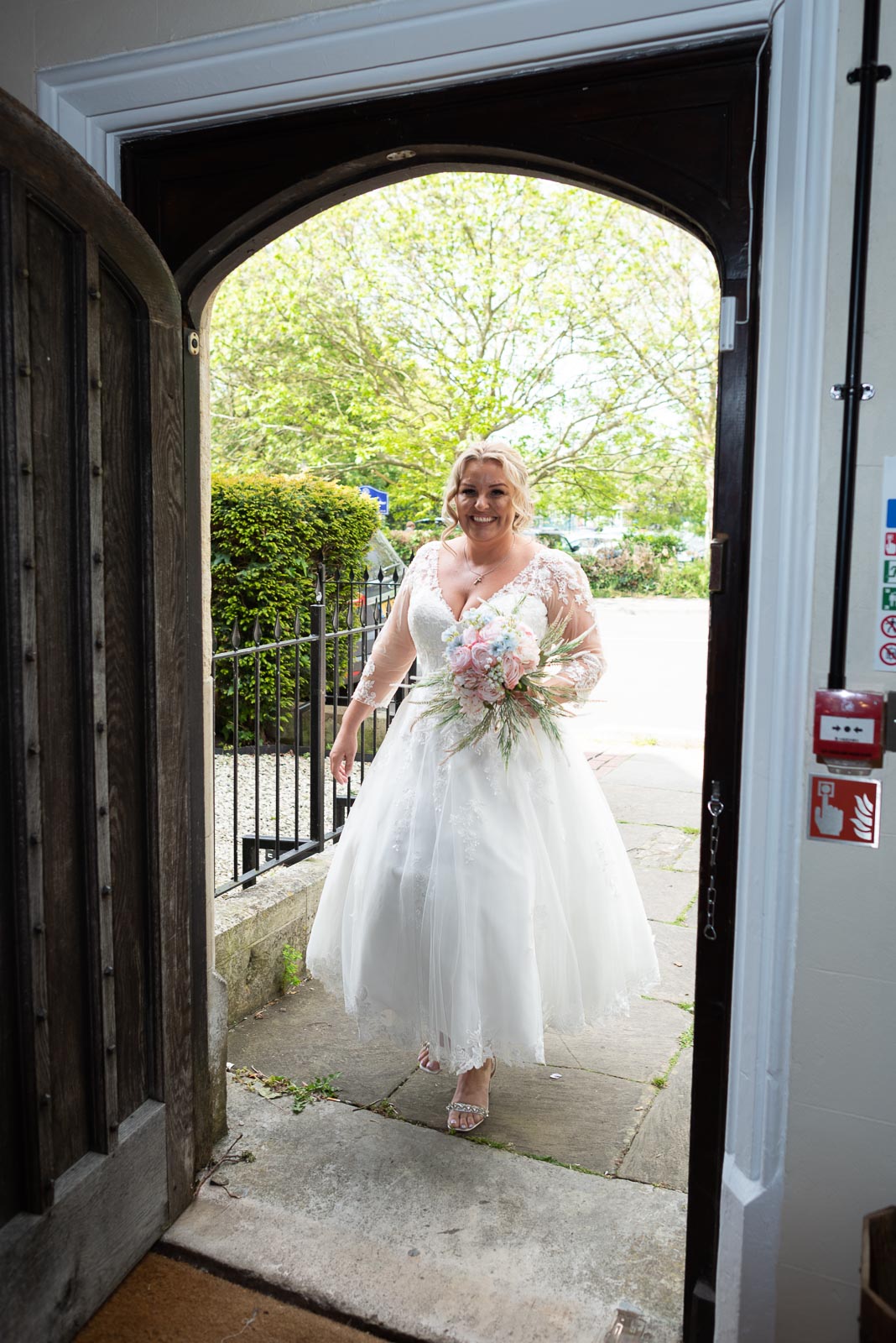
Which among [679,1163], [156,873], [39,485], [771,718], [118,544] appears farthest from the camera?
[679,1163]

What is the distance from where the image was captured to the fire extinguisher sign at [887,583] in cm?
183

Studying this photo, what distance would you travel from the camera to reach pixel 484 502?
3.19m

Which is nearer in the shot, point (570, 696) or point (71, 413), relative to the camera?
point (71, 413)

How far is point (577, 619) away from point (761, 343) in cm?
143

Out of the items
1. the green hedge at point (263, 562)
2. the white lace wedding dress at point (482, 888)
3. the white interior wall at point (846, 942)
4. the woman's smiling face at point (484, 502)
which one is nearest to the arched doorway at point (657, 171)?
the white interior wall at point (846, 942)

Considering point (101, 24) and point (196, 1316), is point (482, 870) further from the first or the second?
point (101, 24)

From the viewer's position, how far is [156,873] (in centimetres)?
254

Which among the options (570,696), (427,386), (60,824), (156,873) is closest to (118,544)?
(60,824)

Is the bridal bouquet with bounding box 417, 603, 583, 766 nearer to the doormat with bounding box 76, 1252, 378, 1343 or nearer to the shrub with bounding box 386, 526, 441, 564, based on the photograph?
the doormat with bounding box 76, 1252, 378, 1343

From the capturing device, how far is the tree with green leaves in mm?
13164

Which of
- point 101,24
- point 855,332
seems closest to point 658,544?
point 101,24

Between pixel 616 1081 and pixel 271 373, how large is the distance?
1333 cm

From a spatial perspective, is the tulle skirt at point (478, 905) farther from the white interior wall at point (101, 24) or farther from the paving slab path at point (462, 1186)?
the white interior wall at point (101, 24)

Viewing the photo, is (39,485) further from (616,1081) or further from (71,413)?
(616,1081)
